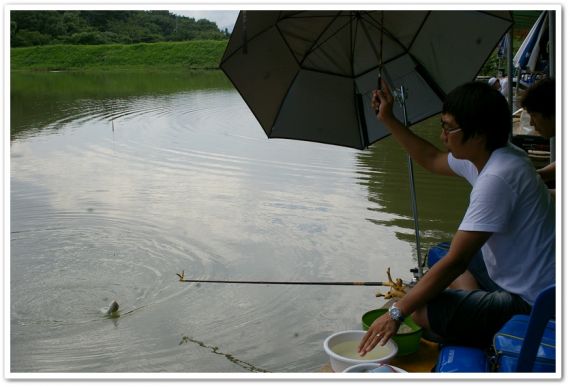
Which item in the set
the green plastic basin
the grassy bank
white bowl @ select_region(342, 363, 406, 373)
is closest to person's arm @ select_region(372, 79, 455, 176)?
the green plastic basin

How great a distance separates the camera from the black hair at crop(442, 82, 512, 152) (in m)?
2.10

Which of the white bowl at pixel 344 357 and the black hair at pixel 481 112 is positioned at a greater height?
the black hair at pixel 481 112

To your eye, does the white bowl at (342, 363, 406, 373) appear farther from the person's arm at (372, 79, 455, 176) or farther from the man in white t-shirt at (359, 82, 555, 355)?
the person's arm at (372, 79, 455, 176)

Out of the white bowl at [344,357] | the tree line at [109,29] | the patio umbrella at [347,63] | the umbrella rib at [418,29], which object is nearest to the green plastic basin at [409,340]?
the white bowl at [344,357]

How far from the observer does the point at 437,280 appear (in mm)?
2107

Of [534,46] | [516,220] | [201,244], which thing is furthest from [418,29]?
[534,46]

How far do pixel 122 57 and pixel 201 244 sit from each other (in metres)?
33.5

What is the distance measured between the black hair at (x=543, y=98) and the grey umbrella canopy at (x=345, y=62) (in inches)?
16.2

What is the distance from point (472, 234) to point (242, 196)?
16.0 feet

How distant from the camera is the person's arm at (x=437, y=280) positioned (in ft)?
6.71

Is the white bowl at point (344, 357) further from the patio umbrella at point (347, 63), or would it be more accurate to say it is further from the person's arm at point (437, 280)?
the patio umbrella at point (347, 63)

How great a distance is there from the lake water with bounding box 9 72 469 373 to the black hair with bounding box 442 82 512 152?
1813mm

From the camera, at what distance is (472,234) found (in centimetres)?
204

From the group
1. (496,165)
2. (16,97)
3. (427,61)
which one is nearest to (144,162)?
(427,61)
